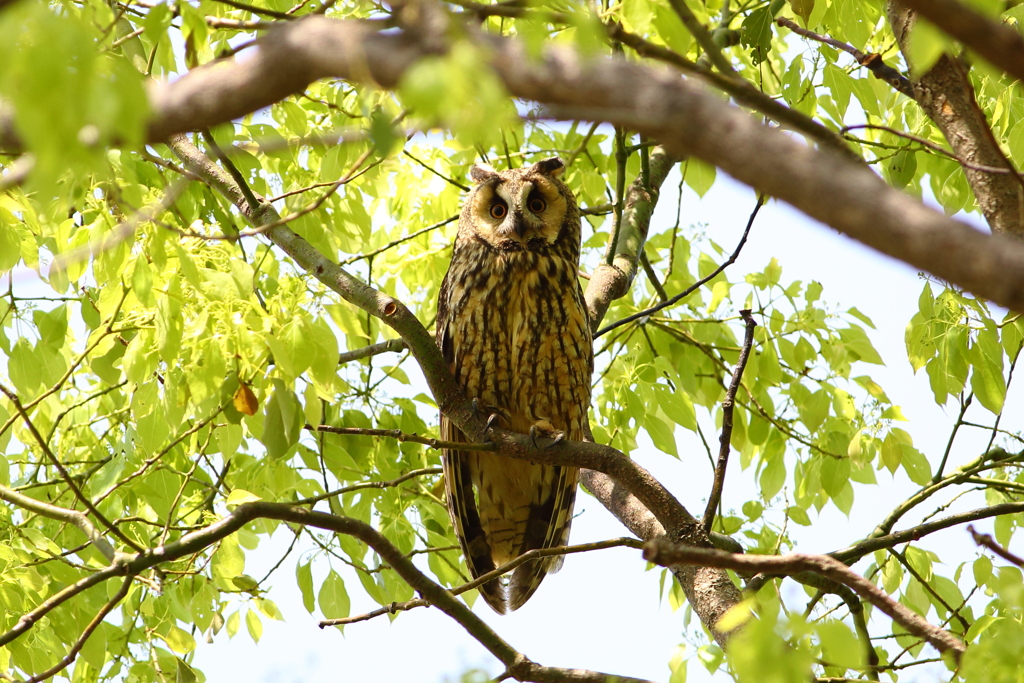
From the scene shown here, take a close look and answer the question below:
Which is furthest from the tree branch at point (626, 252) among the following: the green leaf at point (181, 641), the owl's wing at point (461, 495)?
the green leaf at point (181, 641)

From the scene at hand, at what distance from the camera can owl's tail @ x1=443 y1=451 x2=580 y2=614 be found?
3.72 m

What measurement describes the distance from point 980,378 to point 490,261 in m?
1.82

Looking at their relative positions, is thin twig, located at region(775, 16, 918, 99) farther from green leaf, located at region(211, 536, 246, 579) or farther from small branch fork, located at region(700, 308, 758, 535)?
green leaf, located at region(211, 536, 246, 579)

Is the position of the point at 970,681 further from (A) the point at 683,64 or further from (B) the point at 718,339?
(B) the point at 718,339

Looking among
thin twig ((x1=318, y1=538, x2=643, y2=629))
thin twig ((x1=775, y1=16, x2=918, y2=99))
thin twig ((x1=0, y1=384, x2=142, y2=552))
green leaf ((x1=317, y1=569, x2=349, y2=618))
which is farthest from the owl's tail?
thin twig ((x1=775, y1=16, x2=918, y2=99))

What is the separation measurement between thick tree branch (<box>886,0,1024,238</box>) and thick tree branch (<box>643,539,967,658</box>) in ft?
3.00

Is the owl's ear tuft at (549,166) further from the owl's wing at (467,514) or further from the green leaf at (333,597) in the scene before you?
the green leaf at (333,597)

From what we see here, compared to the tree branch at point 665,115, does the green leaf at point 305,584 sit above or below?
above

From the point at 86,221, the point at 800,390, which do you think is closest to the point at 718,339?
the point at 800,390

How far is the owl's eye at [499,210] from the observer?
388 centimetres

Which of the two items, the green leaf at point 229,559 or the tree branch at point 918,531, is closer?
the tree branch at point 918,531

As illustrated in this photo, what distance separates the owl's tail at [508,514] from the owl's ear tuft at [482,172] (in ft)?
4.00

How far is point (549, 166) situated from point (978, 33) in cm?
310

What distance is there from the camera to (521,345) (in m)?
3.52
